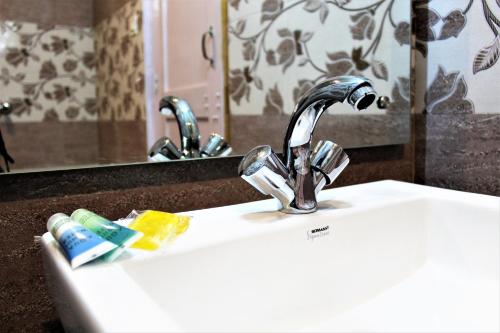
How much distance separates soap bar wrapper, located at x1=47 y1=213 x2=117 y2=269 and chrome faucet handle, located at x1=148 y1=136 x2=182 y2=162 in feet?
0.82

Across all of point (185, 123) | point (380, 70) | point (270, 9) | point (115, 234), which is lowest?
point (115, 234)

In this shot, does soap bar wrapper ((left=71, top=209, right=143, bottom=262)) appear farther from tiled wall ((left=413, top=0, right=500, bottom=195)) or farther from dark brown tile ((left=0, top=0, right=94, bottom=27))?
tiled wall ((left=413, top=0, right=500, bottom=195))

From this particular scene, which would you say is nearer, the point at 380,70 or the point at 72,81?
the point at 72,81

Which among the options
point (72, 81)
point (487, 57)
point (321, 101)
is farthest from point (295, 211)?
point (487, 57)

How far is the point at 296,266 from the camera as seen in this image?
1.94 feet

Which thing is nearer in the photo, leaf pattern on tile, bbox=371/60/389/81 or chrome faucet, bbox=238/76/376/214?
chrome faucet, bbox=238/76/376/214

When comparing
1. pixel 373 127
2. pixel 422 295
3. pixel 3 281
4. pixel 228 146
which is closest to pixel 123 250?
pixel 3 281

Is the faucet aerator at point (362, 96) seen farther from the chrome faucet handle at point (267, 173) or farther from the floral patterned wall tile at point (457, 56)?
the floral patterned wall tile at point (457, 56)

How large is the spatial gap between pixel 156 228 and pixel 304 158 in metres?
0.25

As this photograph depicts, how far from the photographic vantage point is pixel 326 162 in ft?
2.13

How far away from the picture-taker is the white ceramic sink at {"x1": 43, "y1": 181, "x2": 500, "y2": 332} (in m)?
0.42

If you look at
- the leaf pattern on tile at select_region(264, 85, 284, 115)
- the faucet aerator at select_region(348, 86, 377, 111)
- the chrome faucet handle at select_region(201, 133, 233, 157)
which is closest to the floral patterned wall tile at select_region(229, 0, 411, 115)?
the leaf pattern on tile at select_region(264, 85, 284, 115)

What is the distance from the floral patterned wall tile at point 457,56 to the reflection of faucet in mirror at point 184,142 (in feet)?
1.58

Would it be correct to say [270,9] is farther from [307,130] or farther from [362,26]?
[307,130]
